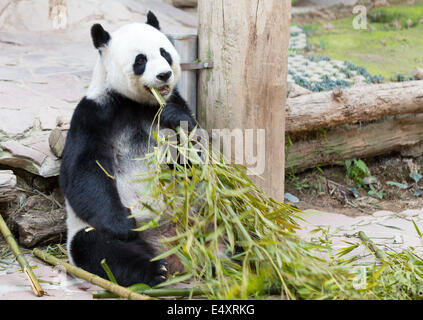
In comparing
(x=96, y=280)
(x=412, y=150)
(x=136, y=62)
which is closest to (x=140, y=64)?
(x=136, y=62)

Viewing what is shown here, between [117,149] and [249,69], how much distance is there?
1054 mm

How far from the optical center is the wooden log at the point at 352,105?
4805 mm

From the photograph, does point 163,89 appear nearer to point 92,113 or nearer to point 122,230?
point 92,113

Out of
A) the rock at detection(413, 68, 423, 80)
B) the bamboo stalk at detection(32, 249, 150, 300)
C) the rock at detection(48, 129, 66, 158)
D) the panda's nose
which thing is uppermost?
the rock at detection(413, 68, 423, 80)

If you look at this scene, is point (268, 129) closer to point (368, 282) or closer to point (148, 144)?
point (148, 144)

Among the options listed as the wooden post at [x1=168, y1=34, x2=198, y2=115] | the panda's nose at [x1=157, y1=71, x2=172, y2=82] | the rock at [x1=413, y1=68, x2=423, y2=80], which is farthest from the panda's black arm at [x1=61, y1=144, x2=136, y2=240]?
the rock at [x1=413, y1=68, x2=423, y2=80]

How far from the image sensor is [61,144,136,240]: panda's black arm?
10.6 feet

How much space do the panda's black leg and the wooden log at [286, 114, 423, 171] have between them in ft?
7.61

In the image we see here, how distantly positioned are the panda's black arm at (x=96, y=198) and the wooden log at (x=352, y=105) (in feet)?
6.69

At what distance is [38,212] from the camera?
3965 millimetres

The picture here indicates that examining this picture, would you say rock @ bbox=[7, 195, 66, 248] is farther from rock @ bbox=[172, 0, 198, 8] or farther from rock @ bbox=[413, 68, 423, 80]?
rock @ bbox=[172, 0, 198, 8]

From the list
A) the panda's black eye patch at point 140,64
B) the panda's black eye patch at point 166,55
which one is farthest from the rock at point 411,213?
the panda's black eye patch at point 140,64

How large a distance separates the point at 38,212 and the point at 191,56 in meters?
1.65

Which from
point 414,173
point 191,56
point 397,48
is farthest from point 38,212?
point 397,48
